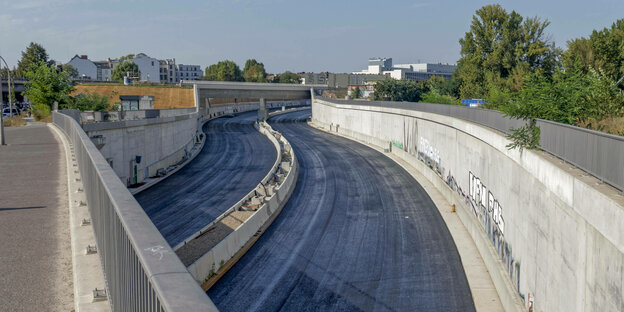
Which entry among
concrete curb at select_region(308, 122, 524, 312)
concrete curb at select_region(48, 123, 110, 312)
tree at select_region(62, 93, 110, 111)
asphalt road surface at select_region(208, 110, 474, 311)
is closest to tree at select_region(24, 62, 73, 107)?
tree at select_region(62, 93, 110, 111)

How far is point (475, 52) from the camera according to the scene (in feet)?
356

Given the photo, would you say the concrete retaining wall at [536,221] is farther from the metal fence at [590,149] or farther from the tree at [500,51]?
the tree at [500,51]

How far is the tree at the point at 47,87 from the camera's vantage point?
73.4 meters

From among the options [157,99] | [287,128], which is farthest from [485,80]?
[157,99]

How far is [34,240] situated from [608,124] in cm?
1965

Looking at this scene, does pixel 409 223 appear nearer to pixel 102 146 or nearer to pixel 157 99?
pixel 102 146

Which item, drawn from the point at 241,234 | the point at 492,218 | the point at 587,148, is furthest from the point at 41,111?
the point at 587,148

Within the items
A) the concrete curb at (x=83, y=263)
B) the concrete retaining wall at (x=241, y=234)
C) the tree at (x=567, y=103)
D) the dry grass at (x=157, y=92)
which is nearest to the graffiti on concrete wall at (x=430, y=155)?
the concrete retaining wall at (x=241, y=234)

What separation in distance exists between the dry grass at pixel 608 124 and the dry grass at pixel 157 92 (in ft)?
342

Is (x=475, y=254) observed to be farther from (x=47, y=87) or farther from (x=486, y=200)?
(x=47, y=87)

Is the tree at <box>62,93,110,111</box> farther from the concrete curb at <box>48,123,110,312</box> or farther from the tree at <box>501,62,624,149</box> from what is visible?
the tree at <box>501,62,624,149</box>

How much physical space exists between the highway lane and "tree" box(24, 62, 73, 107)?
2178 cm

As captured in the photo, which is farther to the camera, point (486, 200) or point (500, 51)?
point (500, 51)

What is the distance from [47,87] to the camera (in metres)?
74.1
